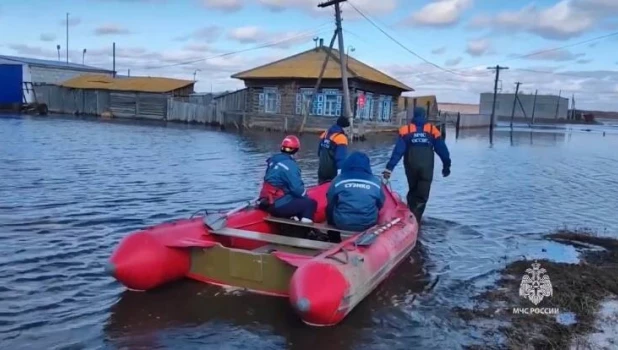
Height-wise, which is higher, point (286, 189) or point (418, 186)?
point (286, 189)

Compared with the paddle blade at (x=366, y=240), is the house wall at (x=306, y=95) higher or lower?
higher

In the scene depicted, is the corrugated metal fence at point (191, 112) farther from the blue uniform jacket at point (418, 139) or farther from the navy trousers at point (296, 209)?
the navy trousers at point (296, 209)

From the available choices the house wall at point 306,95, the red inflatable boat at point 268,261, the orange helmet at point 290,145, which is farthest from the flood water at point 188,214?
the house wall at point 306,95

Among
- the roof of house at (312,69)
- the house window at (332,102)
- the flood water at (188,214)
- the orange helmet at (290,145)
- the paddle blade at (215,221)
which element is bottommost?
the flood water at (188,214)

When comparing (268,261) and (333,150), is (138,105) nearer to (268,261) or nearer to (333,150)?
(333,150)

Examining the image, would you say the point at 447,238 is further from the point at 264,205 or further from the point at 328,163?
the point at 264,205

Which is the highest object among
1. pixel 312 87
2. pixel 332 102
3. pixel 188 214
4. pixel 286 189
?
pixel 312 87

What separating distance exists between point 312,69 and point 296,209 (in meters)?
30.3

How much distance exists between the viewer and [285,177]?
26.5 ft

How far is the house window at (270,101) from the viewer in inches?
1511

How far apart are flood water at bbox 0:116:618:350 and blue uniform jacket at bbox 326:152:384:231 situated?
82 centimetres

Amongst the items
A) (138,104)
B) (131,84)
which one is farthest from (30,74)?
(138,104)

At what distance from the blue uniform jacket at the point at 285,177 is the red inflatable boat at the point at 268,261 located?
1.66ft

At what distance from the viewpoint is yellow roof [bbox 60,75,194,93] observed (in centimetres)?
4531
